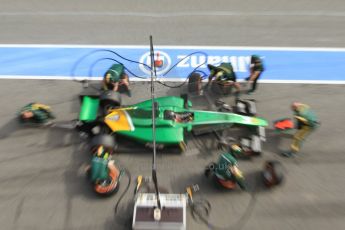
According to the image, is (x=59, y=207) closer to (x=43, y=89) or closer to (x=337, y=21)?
(x=43, y=89)

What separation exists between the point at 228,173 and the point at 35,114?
553cm

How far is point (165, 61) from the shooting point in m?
11.1

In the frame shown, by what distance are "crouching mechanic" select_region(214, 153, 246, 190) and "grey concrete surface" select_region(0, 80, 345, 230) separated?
15.9 inches

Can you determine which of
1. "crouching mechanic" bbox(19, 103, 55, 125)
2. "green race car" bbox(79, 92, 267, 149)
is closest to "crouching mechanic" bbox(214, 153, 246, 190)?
"green race car" bbox(79, 92, 267, 149)

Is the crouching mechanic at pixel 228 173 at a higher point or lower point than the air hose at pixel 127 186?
higher

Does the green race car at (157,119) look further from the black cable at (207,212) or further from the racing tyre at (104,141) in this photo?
the black cable at (207,212)

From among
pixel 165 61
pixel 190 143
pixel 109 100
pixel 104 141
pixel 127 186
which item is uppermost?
pixel 165 61

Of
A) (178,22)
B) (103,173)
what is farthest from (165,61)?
(103,173)

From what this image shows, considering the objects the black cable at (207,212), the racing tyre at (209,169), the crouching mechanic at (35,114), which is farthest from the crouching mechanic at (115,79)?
the black cable at (207,212)

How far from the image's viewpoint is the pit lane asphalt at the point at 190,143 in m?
7.45

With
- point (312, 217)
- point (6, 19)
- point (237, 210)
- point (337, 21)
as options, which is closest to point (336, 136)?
point (312, 217)

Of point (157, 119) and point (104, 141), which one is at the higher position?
point (157, 119)

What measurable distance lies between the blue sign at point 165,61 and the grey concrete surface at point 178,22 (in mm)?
393

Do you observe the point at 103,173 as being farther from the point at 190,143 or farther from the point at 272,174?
the point at 272,174
